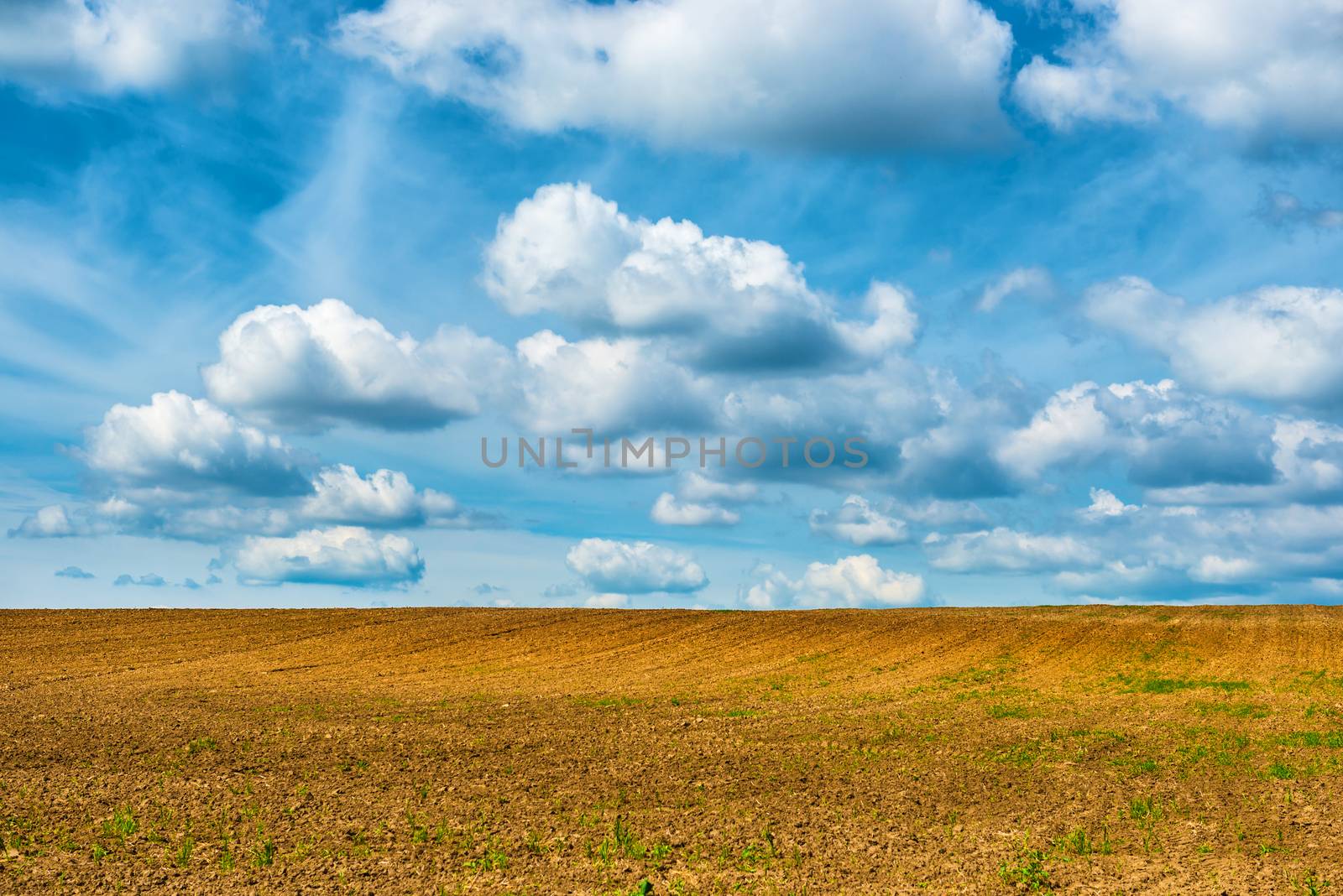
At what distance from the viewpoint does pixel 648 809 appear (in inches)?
674

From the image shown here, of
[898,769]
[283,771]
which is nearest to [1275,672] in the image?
[898,769]

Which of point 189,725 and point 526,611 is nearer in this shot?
point 189,725

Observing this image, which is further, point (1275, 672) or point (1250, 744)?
point (1275, 672)

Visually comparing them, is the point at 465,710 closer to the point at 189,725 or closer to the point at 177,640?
→ the point at 189,725

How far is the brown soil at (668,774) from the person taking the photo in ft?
47.0

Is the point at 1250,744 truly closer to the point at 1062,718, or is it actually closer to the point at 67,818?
the point at 1062,718

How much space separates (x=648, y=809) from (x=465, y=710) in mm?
11105

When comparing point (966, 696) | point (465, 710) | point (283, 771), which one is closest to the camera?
point (283, 771)

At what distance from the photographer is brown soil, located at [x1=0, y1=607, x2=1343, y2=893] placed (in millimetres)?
14312

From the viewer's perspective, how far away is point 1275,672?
3769cm

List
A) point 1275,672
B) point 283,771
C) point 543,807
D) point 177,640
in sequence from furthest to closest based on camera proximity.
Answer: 1. point 177,640
2. point 1275,672
3. point 283,771
4. point 543,807

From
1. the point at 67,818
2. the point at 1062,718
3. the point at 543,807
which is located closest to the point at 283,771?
the point at 67,818

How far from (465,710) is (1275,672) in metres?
28.5

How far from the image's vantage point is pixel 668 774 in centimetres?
1961
